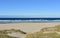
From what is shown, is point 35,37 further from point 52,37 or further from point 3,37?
point 3,37

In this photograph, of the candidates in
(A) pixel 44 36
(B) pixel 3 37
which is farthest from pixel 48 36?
(B) pixel 3 37

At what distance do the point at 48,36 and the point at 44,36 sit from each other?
0.36 meters

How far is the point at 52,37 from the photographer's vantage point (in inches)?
547

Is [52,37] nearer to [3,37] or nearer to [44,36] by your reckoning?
[44,36]

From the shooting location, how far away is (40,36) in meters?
14.6

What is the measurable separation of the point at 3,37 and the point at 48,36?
15.5 feet

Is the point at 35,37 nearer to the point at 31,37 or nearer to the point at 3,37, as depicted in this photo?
the point at 31,37

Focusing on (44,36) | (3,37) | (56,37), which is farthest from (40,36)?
(3,37)

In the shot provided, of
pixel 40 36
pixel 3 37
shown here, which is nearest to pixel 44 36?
pixel 40 36

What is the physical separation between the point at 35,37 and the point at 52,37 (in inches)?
54.8

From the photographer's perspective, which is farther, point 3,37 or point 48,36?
point 3,37

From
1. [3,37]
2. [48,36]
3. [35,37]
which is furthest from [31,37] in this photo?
[3,37]

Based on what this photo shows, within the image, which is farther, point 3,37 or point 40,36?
point 3,37

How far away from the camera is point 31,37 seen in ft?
47.5
